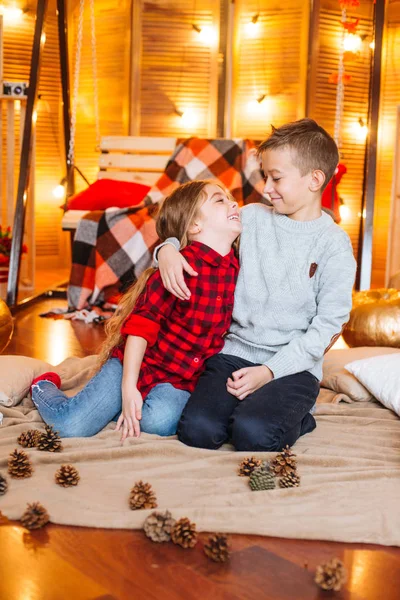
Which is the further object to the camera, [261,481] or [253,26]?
[253,26]

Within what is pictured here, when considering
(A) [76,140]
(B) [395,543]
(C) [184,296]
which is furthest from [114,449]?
(A) [76,140]

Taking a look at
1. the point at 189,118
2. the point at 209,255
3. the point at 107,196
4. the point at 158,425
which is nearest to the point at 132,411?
the point at 158,425

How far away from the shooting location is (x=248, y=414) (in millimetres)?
1581

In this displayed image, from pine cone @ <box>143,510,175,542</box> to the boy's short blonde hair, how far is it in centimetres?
91

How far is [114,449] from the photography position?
153 cm

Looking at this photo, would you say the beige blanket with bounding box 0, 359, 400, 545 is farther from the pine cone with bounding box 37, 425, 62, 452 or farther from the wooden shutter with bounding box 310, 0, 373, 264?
the wooden shutter with bounding box 310, 0, 373, 264

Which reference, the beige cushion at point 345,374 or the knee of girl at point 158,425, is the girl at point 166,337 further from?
the beige cushion at point 345,374

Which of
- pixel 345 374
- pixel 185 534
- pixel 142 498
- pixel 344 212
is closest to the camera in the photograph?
pixel 185 534

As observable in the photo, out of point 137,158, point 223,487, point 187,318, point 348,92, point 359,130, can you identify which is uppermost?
point 348,92

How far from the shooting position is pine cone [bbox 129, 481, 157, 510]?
50.3 inches

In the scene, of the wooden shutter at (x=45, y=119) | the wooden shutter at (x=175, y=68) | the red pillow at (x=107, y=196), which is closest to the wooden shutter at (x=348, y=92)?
the wooden shutter at (x=175, y=68)

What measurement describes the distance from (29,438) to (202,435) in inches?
14.5

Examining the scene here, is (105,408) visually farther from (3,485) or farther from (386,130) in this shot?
(386,130)

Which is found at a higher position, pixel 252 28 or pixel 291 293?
pixel 252 28
